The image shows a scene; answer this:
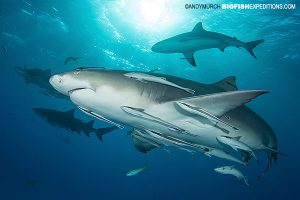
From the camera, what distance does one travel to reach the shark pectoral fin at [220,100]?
255 cm

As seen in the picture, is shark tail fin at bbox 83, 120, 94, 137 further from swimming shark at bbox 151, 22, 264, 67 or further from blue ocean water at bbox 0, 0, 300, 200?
blue ocean water at bbox 0, 0, 300, 200

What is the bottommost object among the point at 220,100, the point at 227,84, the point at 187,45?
the point at 220,100

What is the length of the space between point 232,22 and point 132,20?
25.6ft

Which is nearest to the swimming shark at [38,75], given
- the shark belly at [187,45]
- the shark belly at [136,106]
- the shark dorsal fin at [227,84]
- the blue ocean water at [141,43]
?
the blue ocean water at [141,43]

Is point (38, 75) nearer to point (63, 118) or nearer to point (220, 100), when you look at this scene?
point (63, 118)

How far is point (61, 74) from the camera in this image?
2748mm

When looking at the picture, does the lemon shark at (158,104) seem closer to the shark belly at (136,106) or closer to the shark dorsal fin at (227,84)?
the shark belly at (136,106)

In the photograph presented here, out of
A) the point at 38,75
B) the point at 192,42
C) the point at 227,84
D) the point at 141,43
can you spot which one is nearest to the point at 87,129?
the point at 38,75

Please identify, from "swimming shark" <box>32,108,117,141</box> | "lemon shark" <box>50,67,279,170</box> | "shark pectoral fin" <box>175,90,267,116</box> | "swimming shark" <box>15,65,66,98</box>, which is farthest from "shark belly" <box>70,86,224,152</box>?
"swimming shark" <box>15,65,66,98</box>

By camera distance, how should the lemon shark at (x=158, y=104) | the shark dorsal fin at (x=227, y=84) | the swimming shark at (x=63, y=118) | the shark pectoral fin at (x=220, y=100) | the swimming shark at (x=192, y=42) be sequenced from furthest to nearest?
the swimming shark at (x=63, y=118) → the swimming shark at (x=192, y=42) → the shark dorsal fin at (x=227, y=84) → the lemon shark at (x=158, y=104) → the shark pectoral fin at (x=220, y=100)

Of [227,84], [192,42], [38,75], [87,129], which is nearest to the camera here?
[227,84]

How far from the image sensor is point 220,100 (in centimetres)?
274

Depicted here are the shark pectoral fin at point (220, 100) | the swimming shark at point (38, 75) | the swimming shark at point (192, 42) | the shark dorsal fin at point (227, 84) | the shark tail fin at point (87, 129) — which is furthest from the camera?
the swimming shark at point (38, 75)

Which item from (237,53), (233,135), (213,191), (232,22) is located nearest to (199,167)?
(213,191)
